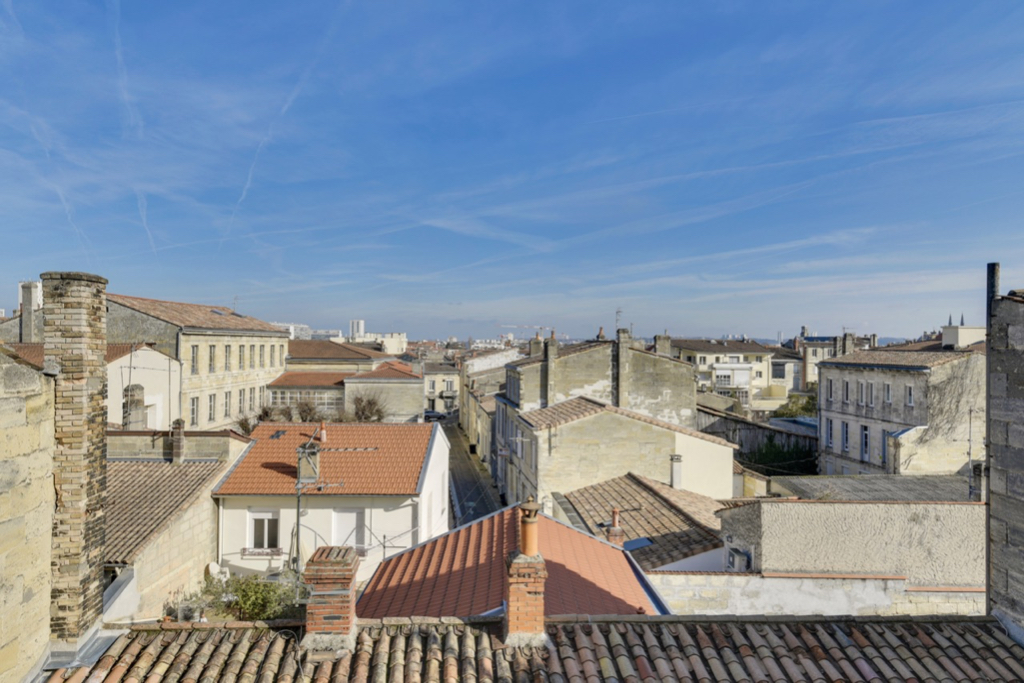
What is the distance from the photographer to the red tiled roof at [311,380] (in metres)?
47.4

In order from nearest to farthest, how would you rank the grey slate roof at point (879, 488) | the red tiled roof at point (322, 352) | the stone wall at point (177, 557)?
the stone wall at point (177, 557)
the grey slate roof at point (879, 488)
the red tiled roof at point (322, 352)

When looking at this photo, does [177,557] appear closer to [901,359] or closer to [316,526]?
[316,526]

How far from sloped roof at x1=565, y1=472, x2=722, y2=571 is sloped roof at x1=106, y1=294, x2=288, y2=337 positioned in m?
26.2

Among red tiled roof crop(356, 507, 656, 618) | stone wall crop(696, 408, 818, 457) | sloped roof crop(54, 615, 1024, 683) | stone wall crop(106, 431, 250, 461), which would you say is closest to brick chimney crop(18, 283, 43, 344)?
stone wall crop(106, 431, 250, 461)

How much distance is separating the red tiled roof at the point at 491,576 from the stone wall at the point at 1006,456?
4463 mm

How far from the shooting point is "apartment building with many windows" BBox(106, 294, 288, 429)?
35.3 m

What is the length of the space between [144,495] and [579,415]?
12.4 metres

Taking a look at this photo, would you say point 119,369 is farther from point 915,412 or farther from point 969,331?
point 969,331

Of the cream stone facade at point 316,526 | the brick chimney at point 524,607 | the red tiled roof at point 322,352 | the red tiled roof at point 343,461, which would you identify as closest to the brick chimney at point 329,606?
the brick chimney at point 524,607

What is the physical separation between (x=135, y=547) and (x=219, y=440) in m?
4.29

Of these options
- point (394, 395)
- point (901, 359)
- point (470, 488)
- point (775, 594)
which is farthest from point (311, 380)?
point (775, 594)

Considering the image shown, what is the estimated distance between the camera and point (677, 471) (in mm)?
19359

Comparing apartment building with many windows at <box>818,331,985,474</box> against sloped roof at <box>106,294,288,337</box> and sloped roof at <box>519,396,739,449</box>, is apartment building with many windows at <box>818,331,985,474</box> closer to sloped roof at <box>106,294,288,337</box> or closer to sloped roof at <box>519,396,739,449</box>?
sloped roof at <box>519,396,739,449</box>

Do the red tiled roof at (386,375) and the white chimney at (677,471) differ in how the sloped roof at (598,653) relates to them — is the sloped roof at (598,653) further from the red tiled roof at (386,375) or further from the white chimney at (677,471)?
the red tiled roof at (386,375)
